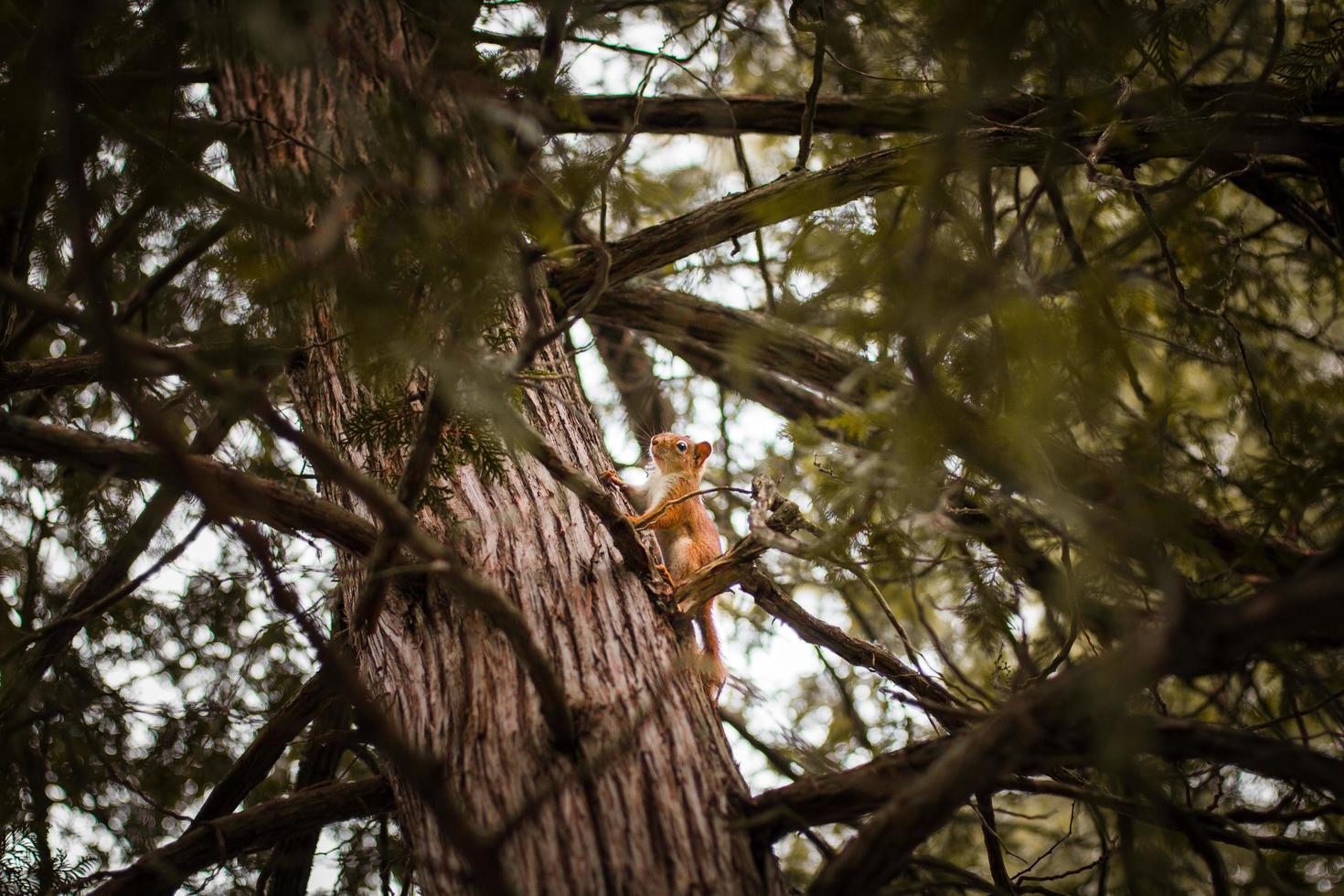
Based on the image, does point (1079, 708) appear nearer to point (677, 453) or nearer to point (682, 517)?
point (682, 517)

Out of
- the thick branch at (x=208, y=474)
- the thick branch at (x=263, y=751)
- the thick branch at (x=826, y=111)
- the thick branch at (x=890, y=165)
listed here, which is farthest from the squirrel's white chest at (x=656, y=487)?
the thick branch at (x=208, y=474)

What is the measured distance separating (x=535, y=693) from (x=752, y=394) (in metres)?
2.25

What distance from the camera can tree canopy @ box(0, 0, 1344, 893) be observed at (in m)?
1.50

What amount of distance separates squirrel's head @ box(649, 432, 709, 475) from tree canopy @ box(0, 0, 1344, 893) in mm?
159

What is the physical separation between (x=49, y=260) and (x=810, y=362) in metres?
2.83

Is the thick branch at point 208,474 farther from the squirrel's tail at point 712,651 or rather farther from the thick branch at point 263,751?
the squirrel's tail at point 712,651

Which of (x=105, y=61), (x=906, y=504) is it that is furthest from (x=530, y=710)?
(x=105, y=61)

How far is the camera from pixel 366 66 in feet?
10.3

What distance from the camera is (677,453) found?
4.75 meters

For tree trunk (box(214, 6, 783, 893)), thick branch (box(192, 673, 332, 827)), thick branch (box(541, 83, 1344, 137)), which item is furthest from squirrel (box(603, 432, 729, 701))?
thick branch (box(541, 83, 1344, 137))

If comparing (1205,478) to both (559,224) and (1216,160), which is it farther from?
(559,224)

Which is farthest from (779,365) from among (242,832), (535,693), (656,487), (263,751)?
(242,832)

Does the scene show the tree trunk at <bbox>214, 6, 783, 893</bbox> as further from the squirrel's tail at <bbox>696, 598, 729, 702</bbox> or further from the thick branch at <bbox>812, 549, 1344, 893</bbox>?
the squirrel's tail at <bbox>696, 598, 729, 702</bbox>

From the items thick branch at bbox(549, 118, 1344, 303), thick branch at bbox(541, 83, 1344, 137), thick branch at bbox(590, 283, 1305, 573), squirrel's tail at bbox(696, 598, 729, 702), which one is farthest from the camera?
squirrel's tail at bbox(696, 598, 729, 702)
